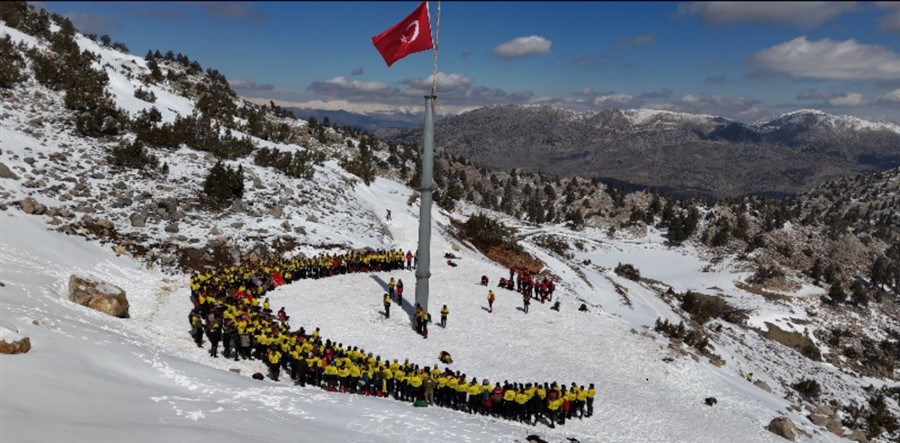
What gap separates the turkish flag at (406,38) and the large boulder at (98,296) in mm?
14027

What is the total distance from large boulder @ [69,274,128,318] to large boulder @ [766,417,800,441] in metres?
25.3

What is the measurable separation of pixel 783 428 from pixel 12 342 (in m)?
24.1

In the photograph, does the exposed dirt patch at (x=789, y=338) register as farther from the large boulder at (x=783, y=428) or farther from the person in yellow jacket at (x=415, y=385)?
the person in yellow jacket at (x=415, y=385)

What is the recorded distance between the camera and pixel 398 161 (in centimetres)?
7975

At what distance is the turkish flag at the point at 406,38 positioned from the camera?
20250mm

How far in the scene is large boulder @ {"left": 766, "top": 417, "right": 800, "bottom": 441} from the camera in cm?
1972

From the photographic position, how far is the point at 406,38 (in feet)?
67.3

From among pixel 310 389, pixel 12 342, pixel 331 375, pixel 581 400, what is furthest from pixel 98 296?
pixel 581 400

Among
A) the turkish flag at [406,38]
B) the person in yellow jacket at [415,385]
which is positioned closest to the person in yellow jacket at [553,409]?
the person in yellow jacket at [415,385]

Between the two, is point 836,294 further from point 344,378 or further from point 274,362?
point 274,362

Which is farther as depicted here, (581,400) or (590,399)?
(590,399)

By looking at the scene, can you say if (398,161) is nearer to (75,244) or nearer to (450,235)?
(450,235)

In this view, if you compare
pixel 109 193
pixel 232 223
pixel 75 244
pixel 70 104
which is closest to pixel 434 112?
pixel 232 223

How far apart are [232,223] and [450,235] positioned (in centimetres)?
1975
